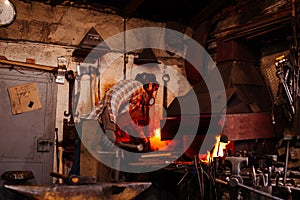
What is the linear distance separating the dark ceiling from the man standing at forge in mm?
1078

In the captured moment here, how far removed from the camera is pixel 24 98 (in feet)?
16.4

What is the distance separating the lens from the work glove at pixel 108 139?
4.34 metres

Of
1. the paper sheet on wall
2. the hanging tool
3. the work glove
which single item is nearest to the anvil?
the work glove

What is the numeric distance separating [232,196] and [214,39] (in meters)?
2.89

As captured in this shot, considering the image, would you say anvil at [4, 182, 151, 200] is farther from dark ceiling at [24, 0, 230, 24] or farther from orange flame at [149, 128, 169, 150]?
dark ceiling at [24, 0, 230, 24]

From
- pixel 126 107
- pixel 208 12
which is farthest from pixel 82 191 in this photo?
pixel 208 12

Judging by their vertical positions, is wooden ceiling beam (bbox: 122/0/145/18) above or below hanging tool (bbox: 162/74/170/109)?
above

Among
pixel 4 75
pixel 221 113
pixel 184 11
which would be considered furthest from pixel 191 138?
pixel 4 75

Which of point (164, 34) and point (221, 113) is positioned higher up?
point (164, 34)

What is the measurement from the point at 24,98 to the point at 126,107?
1.40 m

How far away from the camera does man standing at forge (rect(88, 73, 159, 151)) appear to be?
4562 mm

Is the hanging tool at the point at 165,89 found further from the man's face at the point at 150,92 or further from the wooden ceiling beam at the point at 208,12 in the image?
the wooden ceiling beam at the point at 208,12

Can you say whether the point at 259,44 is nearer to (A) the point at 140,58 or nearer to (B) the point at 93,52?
(A) the point at 140,58

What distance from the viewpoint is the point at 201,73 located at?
555cm
